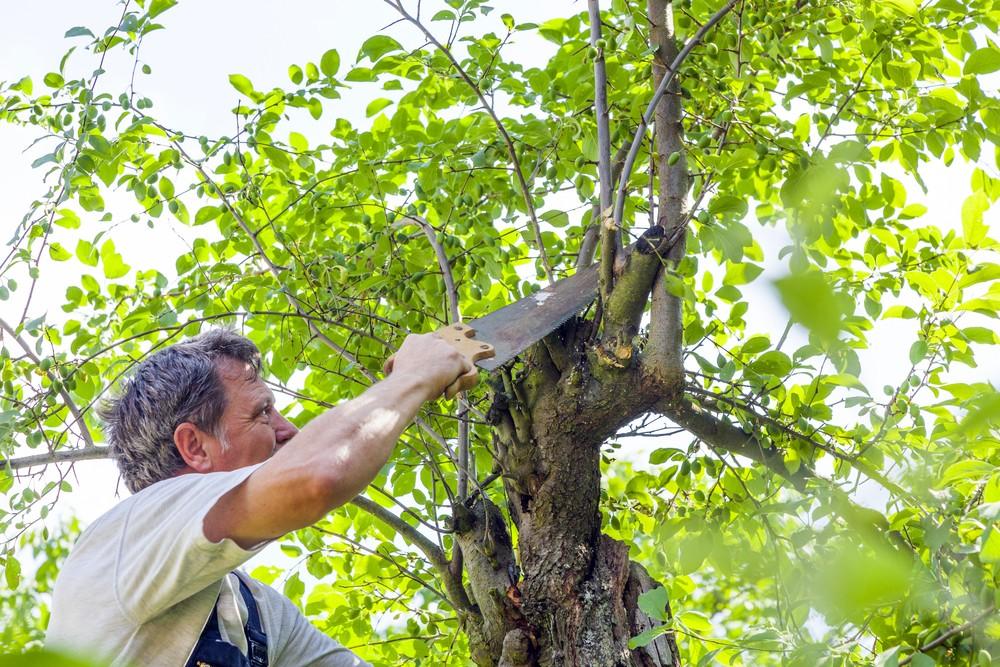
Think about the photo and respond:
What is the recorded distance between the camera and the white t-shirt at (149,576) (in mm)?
1923

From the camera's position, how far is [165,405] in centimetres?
263

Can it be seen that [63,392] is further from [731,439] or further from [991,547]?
[991,547]

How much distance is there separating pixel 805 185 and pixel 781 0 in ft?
9.69

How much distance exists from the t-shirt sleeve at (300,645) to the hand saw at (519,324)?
901 millimetres

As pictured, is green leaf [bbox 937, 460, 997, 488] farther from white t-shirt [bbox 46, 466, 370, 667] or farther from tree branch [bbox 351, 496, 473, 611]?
tree branch [bbox 351, 496, 473, 611]

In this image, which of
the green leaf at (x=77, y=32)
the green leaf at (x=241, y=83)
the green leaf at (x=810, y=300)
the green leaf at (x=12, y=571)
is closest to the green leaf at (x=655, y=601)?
the green leaf at (x=810, y=300)

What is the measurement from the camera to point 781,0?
10.5 ft

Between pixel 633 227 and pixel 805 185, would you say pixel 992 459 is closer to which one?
pixel 633 227

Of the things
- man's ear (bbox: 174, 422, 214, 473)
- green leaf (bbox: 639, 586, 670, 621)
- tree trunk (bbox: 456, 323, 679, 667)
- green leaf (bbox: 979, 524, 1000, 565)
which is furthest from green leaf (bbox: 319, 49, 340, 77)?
green leaf (bbox: 979, 524, 1000, 565)

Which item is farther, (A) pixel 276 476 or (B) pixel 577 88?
(B) pixel 577 88

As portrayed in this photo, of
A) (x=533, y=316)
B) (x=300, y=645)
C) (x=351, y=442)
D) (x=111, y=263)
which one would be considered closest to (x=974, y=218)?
(x=533, y=316)

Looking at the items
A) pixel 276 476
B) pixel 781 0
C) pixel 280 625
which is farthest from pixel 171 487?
pixel 781 0

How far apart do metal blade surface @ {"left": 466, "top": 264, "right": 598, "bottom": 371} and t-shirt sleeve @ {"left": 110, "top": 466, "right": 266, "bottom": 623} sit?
801mm

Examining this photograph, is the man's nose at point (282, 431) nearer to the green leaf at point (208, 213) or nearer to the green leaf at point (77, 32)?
the green leaf at point (208, 213)
